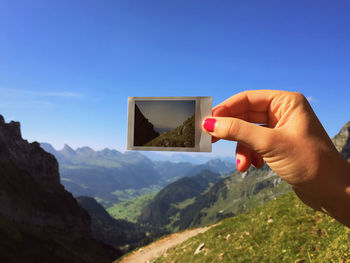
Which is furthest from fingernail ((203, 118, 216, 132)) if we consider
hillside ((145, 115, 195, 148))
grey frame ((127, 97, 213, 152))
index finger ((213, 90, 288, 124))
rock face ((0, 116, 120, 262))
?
rock face ((0, 116, 120, 262))

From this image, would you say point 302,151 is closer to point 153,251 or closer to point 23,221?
point 153,251

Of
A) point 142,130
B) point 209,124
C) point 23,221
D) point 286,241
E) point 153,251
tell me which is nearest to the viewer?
point 209,124

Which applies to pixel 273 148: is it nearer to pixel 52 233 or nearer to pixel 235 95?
pixel 235 95

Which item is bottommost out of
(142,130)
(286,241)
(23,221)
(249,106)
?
(23,221)

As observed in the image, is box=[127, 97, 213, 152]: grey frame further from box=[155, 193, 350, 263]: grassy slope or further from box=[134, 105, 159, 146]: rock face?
box=[155, 193, 350, 263]: grassy slope

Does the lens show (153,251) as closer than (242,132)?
No

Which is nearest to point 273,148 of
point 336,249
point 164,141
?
point 164,141

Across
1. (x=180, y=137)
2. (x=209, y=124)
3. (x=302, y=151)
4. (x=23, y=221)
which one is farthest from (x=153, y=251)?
(x=23, y=221)
